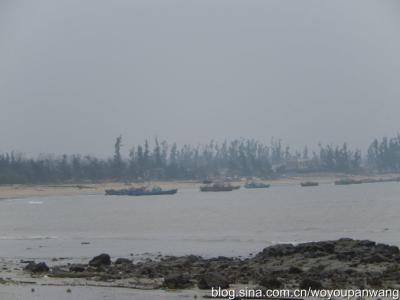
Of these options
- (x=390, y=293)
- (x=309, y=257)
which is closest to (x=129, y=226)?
(x=309, y=257)

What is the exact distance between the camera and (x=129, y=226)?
6153 centimetres

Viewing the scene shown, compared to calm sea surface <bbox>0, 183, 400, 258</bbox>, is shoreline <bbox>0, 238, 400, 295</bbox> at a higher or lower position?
higher

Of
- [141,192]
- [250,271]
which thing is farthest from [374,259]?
[141,192]

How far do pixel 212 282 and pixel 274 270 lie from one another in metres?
3.47

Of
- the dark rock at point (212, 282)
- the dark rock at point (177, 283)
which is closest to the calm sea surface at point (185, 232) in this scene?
the dark rock at point (177, 283)

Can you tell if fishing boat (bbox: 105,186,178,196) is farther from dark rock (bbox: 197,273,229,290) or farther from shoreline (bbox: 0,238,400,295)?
dark rock (bbox: 197,273,229,290)

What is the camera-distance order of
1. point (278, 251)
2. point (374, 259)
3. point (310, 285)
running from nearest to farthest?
point (310, 285) < point (374, 259) < point (278, 251)

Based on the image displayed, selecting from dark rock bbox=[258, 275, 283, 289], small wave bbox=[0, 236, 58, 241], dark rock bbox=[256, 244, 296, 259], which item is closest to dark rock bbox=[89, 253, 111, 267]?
dark rock bbox=[256, 244, 296, 259]

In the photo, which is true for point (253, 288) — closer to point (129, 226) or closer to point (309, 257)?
point (309, 257)

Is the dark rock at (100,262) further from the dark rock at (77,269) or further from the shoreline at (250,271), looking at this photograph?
the dark rock at (77,269)

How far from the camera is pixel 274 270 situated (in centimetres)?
2359

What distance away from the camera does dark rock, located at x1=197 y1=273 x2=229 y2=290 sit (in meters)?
20.6

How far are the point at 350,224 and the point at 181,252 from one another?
76.9ft

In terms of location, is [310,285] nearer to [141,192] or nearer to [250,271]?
[250,271]
